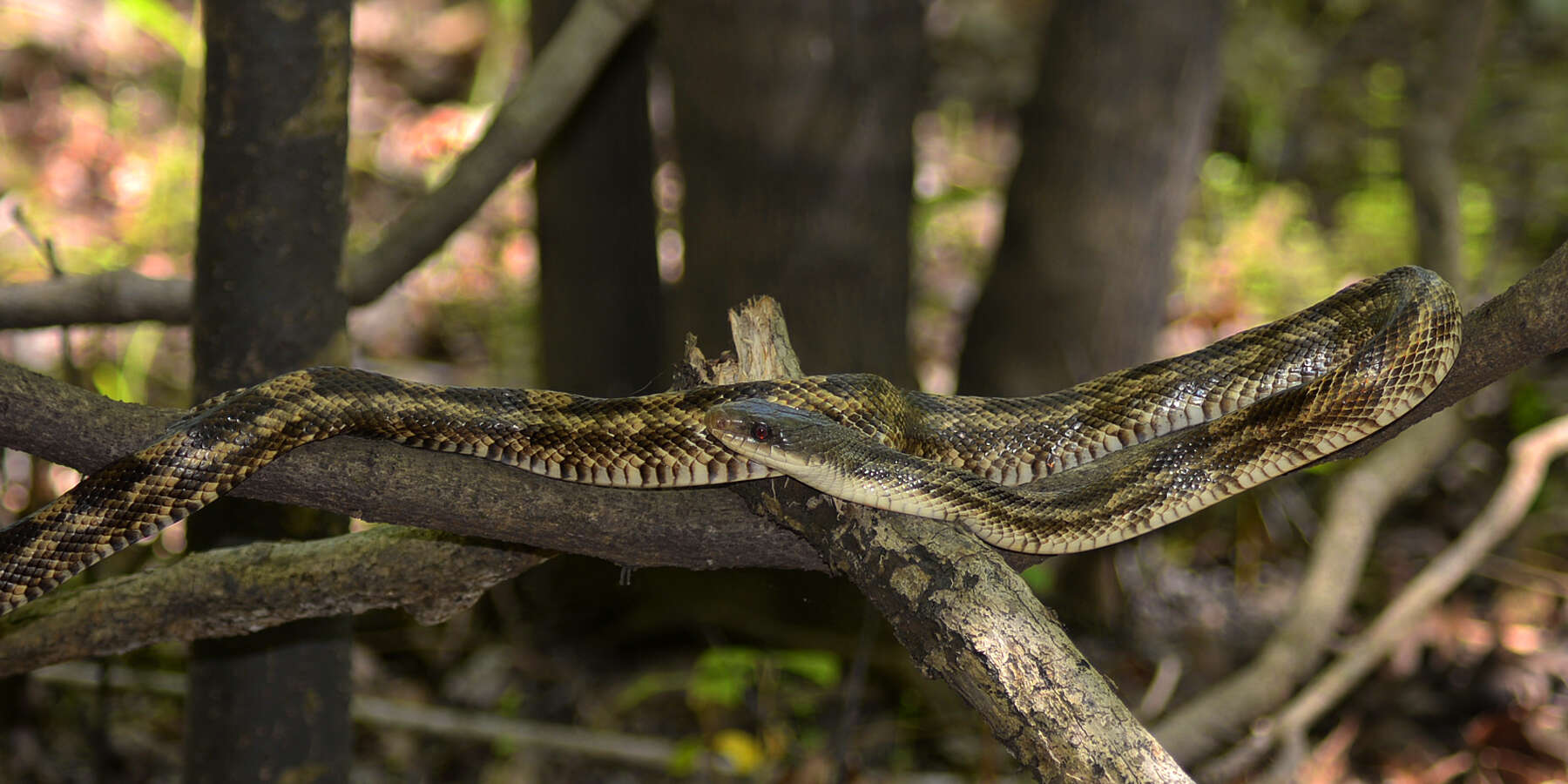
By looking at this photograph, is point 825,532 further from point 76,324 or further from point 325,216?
point 76,324

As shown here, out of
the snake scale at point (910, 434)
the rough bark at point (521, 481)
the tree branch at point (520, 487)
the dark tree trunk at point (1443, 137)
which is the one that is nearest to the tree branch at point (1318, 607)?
the dark tree trunk at point (1443, 137)

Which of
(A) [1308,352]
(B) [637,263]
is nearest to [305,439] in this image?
(A) [1308,352]

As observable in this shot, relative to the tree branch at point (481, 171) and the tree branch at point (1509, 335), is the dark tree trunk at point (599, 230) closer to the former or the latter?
the tree branch at point (481, 171)

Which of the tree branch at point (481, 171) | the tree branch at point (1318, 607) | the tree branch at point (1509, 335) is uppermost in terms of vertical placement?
the tree branch at point (481, 171)

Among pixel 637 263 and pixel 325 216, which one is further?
pixel 637 263

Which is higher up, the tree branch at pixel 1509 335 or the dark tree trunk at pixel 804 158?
the dark tree trunk at pixel 804 158

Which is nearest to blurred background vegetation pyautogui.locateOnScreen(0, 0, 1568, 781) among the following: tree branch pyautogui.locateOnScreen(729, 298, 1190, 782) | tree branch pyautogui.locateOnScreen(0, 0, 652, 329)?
tree branch pyautogui.locateOnScreen(0, 0, 652, 329)

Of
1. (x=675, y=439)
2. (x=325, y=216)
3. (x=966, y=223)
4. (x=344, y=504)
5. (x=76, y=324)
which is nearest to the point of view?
(x=344, y=504)
